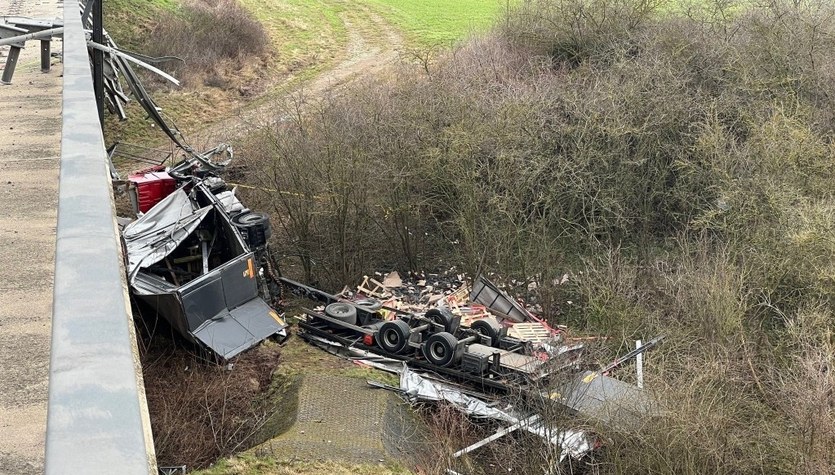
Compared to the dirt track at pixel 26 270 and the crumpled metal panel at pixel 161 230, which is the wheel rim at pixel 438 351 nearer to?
the crumpled metal panel at pixel 161 230

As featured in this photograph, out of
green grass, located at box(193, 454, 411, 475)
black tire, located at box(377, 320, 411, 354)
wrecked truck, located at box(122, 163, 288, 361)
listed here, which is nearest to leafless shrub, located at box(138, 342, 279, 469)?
wrecked truck, located at box(122, 163, 288, 361)

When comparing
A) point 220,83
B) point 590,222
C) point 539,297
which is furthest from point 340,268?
point 220,83

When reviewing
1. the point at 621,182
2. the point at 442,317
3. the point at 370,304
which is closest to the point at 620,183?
the point at 621,182

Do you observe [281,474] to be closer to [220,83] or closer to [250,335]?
[250,335]

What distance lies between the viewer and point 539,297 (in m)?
20.1

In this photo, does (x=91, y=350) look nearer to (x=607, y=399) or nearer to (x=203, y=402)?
(x=607, y=399)

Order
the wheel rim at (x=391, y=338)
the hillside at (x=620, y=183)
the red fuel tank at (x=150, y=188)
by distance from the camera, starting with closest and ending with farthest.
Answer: the wheel rim at (x=391, y=338) → the hillside at (x=620, y=183) → the red fuel tank at (x=150, y=188)

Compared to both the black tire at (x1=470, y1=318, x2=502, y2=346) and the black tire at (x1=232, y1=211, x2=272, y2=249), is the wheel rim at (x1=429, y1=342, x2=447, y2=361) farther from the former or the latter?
the black tire at (x1=232, y1=211, x2=272, y2=249)

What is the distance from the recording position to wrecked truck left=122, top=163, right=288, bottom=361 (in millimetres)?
15195

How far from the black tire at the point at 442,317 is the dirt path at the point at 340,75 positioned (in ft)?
25.9

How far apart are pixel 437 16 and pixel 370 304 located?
2881cm

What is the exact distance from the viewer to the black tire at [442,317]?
54.7 ft

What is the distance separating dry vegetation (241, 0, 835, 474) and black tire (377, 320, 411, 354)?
4.54 meters

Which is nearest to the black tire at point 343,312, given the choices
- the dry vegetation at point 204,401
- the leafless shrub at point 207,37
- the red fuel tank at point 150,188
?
the dry vegetation at point 204,401
